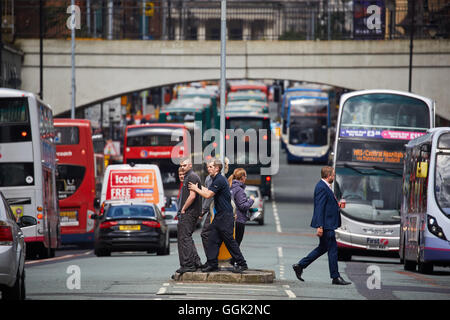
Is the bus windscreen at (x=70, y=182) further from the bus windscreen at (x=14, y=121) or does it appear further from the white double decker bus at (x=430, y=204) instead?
the white double decker bus at (x=430, y=204)

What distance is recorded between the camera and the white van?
32938 millimetres

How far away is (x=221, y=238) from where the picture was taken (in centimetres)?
1619

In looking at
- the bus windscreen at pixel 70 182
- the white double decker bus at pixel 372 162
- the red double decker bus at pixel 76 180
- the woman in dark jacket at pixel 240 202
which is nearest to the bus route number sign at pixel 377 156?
the white double decker bus at pixel 372 162

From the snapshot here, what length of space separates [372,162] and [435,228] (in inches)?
288

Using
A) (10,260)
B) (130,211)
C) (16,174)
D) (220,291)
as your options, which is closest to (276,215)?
(130,211)

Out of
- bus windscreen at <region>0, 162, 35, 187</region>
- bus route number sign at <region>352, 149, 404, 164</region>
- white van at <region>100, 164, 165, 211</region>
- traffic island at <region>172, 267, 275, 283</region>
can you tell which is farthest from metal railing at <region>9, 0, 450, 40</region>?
traffic island at <region>172, 267, 275, 283</region>

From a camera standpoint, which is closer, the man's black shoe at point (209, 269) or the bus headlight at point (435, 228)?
the man's black shoe at point (209, 269)

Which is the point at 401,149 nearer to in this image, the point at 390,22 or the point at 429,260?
the point at 429,260

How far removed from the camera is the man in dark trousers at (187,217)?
1605 cm

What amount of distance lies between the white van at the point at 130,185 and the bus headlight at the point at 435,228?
14212 mm

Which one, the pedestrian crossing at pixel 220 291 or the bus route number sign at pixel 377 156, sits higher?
the bus route number sign at pixel 377 156

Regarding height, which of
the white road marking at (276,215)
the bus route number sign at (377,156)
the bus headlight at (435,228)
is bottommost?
the white road marking at (276,215)

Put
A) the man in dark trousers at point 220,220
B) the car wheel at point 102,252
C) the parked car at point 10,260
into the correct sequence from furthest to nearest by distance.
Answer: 1. the car wheel at point 102,252
2. the man in dark trousers at point 220,220
3. the parked car at point 10,260

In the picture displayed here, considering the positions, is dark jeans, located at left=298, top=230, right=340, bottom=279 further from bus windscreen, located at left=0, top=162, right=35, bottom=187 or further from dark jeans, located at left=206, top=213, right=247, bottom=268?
bus windscreen, located at left=0, top=162, right=35, bottom=187
